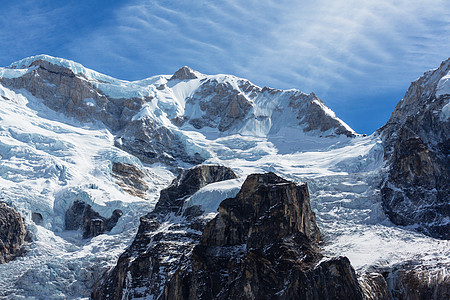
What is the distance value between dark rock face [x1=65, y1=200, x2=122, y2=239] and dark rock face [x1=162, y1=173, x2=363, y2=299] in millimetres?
61591

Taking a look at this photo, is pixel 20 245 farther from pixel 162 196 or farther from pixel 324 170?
pixel 324 170

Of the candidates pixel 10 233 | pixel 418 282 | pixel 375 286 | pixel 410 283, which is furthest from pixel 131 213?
pixel 418 282

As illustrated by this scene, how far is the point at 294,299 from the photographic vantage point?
79.0 meters

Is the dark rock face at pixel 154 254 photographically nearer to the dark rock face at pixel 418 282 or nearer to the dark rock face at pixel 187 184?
the dark rock face at pixel 187 184

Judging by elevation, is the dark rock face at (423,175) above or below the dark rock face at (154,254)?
above

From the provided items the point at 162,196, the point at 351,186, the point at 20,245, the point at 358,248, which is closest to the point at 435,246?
the point at 358,248

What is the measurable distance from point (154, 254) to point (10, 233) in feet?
158

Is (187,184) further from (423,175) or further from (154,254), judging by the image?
(423,175)

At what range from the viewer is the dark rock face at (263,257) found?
80.1 m

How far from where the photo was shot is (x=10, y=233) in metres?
145

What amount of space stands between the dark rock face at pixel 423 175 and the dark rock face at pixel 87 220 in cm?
6975

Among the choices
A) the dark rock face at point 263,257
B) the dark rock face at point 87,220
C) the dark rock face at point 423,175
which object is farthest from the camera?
the dark rock face at point 87,220

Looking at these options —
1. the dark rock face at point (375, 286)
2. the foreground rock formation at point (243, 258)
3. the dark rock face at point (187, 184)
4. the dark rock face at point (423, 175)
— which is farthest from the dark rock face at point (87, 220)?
the dark rock face at point (375, 286)

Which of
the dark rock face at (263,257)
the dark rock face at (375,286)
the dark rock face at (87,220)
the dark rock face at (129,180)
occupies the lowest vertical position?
the dark rock face at (375,286)
